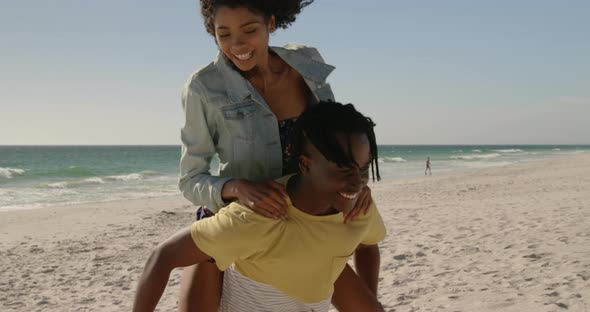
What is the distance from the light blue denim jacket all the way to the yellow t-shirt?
32 centimetres

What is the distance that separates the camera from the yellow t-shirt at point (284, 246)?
1856mm

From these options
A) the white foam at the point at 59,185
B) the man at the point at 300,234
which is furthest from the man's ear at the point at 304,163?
the white foam at the point at 59,185

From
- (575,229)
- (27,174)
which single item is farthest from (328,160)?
(27,174)

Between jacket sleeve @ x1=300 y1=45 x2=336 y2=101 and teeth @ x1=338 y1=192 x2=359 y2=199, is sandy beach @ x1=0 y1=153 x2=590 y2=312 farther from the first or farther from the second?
teeth @ x1=338 y1=192 x2=359 y2=199

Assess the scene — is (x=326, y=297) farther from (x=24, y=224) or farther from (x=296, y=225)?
(x=24, y=224)

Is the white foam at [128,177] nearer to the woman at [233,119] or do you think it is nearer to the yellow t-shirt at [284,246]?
the woman at [233,119]

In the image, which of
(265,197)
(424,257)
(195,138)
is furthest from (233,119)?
(424,257)

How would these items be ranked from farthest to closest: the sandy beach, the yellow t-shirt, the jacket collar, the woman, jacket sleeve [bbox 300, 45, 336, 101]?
the sandy beach, jacket sleeve [bbox 300, 45, 336, 101], the jacket collar, the woman, the yellow t-shirt

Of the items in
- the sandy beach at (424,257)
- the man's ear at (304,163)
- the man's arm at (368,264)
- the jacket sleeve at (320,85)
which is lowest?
the sandy beach at (424,257)

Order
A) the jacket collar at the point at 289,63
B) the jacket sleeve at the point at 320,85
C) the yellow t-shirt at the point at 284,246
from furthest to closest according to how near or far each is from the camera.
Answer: the jacket sleeve at the point at 320,85 → the jacket collar at the point at 289,63 → the yellow t-shirt at the point at 284,246

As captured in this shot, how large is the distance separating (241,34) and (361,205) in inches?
32.1

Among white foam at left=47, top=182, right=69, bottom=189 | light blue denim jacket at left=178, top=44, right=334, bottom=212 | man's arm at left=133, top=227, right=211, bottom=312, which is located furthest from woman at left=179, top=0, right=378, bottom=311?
white foam at left=47, top=182, right=69, bottom=189

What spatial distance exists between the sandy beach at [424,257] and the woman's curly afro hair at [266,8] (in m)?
3.44

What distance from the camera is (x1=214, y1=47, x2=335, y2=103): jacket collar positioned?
2297 millimetres
